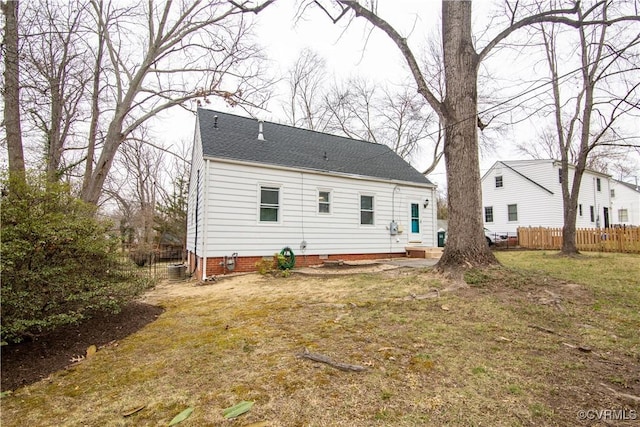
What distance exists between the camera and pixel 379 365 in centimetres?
281

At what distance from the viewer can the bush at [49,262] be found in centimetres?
320

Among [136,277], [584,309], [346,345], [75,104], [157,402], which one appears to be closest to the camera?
[157,402]

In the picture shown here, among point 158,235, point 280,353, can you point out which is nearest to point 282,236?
point 280,353

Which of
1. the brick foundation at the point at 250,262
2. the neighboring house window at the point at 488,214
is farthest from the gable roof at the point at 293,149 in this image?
the neighboring house window at the point at 488,214

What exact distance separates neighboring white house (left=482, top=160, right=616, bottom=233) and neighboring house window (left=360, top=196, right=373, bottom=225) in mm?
15018

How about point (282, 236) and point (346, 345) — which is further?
point (282, 236)

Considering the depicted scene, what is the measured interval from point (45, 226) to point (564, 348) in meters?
5.86

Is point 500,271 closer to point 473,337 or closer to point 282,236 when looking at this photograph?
point 473,337

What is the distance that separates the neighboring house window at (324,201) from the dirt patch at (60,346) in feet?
22.5

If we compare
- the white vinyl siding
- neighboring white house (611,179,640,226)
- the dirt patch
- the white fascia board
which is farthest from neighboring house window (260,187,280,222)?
neighboring white house (611,179,640,226)

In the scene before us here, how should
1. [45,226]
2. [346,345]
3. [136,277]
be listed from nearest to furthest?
1. [346,345]
2. [45,226]
3. [136,277]

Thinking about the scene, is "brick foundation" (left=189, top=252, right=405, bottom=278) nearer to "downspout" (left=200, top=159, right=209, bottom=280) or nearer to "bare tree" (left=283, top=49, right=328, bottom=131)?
"downspout" (left=200, top=159, right=209, bottom=280)

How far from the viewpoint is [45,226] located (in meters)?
3.55

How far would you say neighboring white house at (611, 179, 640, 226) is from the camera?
114 ft
